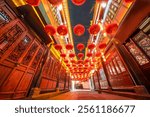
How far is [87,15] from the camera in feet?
24.0

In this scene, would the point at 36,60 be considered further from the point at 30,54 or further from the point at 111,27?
the point at 111,27

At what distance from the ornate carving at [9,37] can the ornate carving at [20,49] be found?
0.34 metres

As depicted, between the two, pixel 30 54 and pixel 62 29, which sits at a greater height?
pixel 62 29

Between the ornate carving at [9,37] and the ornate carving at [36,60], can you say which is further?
the ornate carving at [36,60]

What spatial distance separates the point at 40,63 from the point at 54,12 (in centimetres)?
443

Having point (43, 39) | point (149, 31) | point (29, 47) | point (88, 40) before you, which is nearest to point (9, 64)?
point (29, 47)

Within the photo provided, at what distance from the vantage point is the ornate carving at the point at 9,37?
3229mm

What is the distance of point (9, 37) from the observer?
11.5 feet

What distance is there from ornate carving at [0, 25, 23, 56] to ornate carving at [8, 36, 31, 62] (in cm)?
34

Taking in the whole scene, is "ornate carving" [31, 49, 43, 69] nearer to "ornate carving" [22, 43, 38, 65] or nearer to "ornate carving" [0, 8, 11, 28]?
"ornate carving" [22, 43, 38, 65]

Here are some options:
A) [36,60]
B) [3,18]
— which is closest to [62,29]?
[3,18]

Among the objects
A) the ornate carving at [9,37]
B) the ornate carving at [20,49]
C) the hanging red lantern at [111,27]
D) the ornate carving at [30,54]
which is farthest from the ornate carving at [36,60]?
the hanging red lantern at [111,27]

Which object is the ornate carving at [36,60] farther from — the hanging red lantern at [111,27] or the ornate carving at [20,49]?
the hanging red lantern at [111,27]

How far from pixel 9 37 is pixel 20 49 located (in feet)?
2.35
